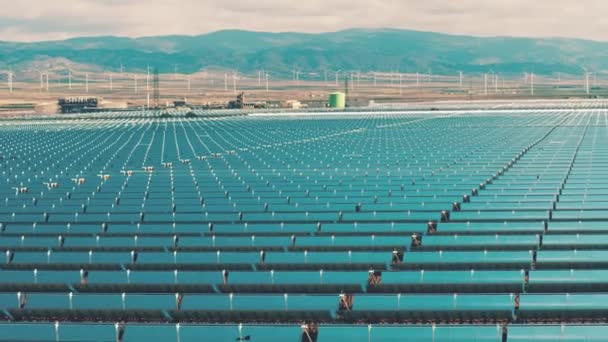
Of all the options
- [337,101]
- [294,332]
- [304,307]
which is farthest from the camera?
[337,101]

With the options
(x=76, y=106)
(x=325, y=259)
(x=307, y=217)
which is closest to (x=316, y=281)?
(x=325, y=259)

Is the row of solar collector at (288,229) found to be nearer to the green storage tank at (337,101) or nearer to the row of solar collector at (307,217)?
the row of solar collector at (307,217)

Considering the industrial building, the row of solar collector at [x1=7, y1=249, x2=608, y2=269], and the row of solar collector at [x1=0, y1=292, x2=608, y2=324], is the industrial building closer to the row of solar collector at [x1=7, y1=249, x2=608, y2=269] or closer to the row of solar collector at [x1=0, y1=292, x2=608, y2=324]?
the row of solar collector at [x1=7, y1=249, x2=608, y2=269]

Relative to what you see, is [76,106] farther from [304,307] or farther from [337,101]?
[304,307]

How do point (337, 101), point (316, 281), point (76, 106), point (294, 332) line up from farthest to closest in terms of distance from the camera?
point (76, 106)
point (337, 101)
point (316, 281)
point (294, 332)

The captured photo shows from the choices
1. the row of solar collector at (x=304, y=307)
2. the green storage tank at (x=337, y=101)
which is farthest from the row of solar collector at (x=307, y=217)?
the green storage tank at (x=337, y=101)

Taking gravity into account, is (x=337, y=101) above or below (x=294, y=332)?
above

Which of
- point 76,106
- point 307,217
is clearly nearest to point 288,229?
point 307,217

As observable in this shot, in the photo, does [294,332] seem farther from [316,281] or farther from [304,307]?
[316,281]

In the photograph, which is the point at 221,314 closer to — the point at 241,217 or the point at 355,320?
the point at 355,320

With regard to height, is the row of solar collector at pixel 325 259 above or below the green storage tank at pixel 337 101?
below

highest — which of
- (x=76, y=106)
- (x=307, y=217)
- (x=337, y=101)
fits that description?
(x=337, y=101)

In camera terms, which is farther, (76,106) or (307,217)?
(76,106)
